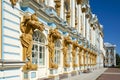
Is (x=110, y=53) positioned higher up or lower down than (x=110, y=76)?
higher up

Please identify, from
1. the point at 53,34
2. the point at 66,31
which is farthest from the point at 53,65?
the point at 66,31

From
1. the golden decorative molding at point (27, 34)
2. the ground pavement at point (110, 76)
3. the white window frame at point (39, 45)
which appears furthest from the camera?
the ground pavement at point (110, 76)

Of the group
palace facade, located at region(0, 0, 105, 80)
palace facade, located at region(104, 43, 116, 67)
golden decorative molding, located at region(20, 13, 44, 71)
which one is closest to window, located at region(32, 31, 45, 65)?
palace facade, located at region(0, 0, 105, 80)

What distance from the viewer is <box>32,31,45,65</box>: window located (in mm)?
15116

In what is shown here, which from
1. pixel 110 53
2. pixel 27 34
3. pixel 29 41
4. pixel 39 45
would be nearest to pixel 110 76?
pixel 39 45

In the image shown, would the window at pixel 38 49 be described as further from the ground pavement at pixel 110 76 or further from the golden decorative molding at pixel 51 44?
the ground pavement at pixel 110 76

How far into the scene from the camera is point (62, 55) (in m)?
21.9

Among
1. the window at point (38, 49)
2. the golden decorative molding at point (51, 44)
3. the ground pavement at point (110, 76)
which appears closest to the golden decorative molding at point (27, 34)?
the window at point (38, 49)

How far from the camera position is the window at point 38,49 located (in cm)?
1512

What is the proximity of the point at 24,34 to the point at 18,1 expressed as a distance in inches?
55.6

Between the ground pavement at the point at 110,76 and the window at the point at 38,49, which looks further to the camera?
the ground pavement at the point at 110,76

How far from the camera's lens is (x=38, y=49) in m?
15.8

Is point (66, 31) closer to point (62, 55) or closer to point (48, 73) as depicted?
point (62, 55)

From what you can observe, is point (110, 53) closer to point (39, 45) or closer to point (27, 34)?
point (39, 45)
